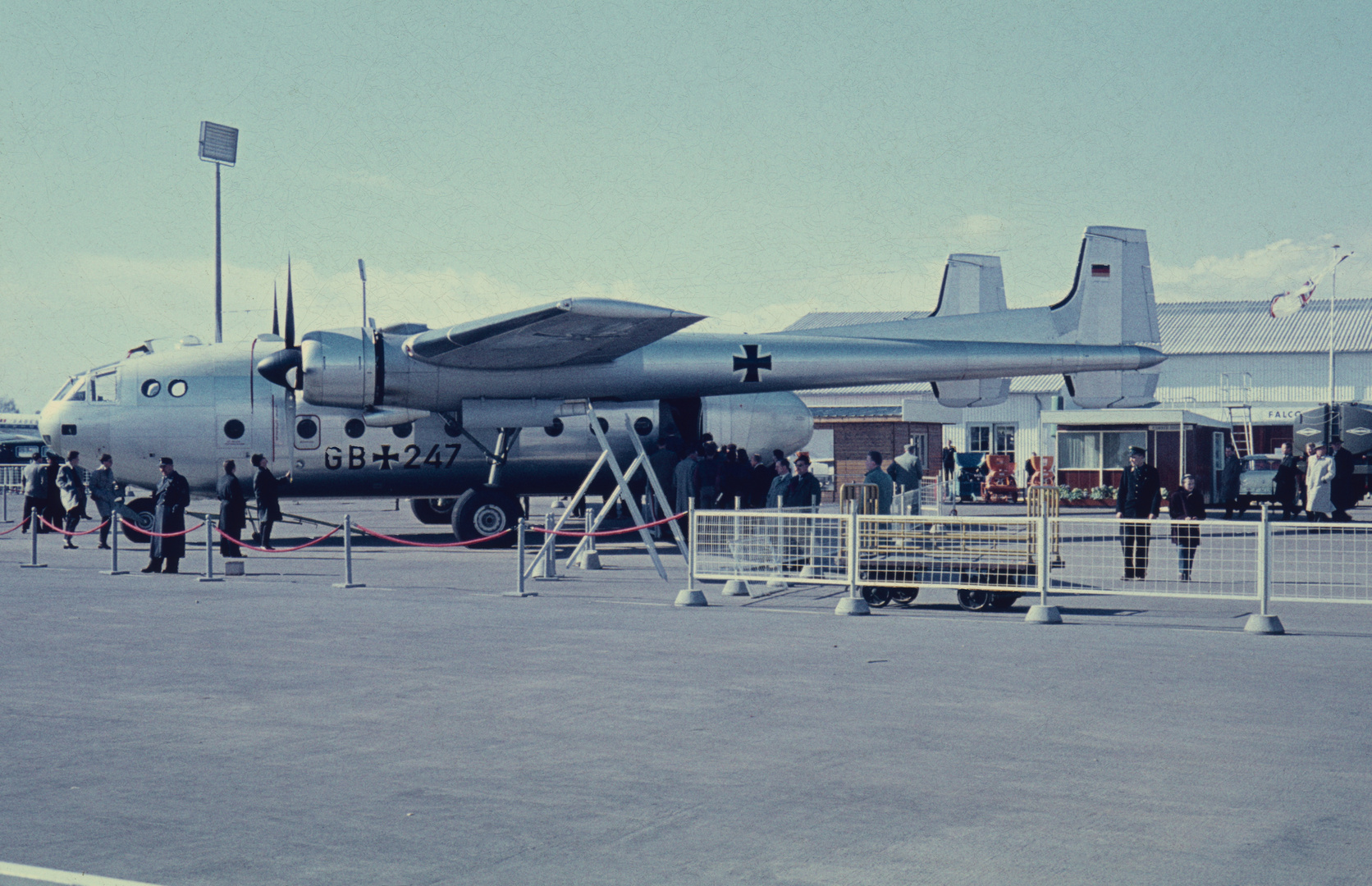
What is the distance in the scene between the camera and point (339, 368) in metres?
21.8

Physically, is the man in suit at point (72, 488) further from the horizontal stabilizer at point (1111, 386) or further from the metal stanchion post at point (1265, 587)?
the metal stanchion post at point (1265, 587)

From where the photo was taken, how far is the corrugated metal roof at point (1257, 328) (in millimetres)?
63906

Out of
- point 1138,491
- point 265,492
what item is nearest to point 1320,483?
point 1138,491

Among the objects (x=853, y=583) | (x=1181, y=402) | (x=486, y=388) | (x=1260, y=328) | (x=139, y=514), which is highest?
Result: (x=1260, y=328)

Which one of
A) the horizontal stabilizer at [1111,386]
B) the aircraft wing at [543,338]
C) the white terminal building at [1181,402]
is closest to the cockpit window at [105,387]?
the aircraft wing at [543,338]

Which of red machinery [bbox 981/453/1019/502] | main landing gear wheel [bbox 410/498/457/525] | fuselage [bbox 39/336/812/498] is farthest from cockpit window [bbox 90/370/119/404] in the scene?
red machinery [bbox 981/453/1019/502]

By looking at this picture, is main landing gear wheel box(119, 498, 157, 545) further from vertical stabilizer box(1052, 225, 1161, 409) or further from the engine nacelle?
vertical stabilizer box(1052, 225, 1161, 409)

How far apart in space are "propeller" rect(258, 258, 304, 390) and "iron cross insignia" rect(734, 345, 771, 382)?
25.7 feet

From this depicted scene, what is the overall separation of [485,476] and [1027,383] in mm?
42239

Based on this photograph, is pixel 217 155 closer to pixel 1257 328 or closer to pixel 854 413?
pixel 854 413

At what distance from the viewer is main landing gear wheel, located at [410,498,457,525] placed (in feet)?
96.1

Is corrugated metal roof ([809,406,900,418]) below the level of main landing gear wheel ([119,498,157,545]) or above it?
above

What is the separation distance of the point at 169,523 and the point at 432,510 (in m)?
10.4

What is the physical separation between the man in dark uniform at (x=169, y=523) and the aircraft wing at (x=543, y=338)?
14.7ft
